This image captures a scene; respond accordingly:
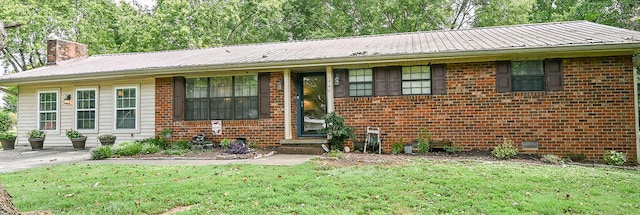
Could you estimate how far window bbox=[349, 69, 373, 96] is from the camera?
8.94 m

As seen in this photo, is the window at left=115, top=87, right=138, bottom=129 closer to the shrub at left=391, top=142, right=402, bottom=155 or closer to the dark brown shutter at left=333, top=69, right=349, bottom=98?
the dark brown shutter at left=333, top=69, right=349, bottom=98

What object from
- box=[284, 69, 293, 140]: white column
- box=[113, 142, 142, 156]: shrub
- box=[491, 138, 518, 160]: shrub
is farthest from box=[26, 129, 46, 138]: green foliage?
box=[491, 138, 518, 160]: shrub

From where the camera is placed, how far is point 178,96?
1014 cm

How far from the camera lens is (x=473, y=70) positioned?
8273mm

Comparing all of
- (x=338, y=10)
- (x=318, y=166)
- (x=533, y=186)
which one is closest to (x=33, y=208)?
(x=318, y=166)

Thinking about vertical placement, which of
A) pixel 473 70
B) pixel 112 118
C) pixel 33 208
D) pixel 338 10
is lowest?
pixel 33 208

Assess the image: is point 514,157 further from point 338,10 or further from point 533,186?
point 338,10

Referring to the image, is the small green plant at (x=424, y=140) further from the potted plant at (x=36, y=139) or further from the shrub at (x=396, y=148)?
the potted plant at (x=36, y=139)

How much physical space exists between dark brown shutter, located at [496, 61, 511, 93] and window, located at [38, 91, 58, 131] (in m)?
12.0

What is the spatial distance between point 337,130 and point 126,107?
6.31 metres

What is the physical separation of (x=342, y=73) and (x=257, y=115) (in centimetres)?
243

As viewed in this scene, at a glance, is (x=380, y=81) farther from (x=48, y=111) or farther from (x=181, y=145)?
(x=48, y=111)

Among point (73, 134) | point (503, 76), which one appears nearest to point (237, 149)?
point (73, 134)

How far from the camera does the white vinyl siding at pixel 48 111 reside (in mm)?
11266
